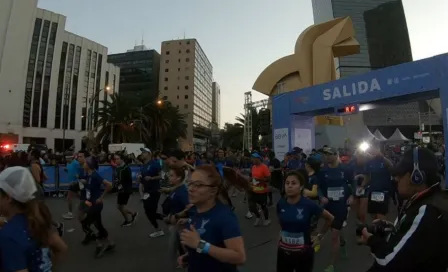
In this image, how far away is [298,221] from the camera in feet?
11.3

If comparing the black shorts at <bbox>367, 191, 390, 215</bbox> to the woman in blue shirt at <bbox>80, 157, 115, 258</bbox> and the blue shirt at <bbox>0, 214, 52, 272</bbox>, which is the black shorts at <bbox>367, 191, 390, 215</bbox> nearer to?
the woman in blue shirt at <bbox>80, 157, 115, 258</bbox>

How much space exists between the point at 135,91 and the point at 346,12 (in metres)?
60.8

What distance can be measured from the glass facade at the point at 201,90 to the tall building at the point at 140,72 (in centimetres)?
1254

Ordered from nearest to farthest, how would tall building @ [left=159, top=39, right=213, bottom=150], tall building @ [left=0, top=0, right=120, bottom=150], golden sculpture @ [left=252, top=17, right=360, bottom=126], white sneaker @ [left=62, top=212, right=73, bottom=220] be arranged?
white sneaker @ [left=62, top=212, right=73, bottom=220], golden sculpture @ [left=252, top=17, right=360, bottom=126], tall building @ [left=0, top=0, right=120, bottom=150], tall building @ [left=159, top=39, right=213, bottom=150]

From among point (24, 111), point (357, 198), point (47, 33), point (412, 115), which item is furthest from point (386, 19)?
point (357, 198)

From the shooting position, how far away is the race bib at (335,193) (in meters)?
5.25

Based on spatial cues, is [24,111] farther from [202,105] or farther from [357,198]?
[202,105]

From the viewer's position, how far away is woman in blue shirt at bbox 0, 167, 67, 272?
1.79m

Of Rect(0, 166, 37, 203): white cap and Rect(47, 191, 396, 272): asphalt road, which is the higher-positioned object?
Rect(0, 166, 37, 203): white cap

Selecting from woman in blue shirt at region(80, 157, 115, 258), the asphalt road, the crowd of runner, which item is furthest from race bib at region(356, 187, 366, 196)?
woman in blue shirt at region(80, 157, 115, 258)

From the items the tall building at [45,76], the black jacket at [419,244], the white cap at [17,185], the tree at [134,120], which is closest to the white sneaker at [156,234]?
the white cap at [17,185]

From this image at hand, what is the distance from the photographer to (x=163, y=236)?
24.9ft

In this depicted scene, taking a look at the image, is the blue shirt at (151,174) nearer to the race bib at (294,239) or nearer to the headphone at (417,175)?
the race bib at (294,239)

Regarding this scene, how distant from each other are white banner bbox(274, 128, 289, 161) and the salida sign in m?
2.89
